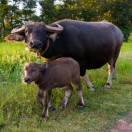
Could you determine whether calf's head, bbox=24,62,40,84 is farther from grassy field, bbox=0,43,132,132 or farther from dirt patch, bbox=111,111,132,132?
dirt patch, bbox=111,111,132,132

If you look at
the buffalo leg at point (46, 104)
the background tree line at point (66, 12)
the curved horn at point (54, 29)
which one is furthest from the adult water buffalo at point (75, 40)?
the background tree line at point (66, 12)

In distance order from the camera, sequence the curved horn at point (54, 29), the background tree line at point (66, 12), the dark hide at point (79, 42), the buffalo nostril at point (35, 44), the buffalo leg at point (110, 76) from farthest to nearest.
Result: the background tree line at point (66, 12) < the buffalo leg at point (110, 76) < the curved horn at point (54, 29) < the dark hide at point (79, 42) < the buffalo nostril at point (35, 44)

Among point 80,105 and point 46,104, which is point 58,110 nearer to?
point 80,105

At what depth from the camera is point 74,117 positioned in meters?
5.59

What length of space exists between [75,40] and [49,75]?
140 centimetres

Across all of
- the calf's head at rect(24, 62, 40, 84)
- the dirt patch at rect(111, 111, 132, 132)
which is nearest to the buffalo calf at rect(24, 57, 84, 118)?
the calf's head at rect(24, 62, 40, 84)

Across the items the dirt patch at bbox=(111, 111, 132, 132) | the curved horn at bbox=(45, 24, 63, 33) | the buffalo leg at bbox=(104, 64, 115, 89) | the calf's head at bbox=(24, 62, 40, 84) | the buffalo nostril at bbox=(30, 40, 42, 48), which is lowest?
the buffalo leg at bbox=(104, 64, 115, 89)

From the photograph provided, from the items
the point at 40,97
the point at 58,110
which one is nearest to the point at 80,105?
the point at 58,110

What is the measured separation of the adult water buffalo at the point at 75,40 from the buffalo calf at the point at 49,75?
1.32 feet

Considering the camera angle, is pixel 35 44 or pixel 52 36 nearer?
pixel 35 44

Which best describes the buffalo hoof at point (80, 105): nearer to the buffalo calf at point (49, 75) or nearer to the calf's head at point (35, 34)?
the buffalo calf at point (49, 75)

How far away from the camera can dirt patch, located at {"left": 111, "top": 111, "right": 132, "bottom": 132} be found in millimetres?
5188

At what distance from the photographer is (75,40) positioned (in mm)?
6582

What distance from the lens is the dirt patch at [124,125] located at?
5.19 meters
